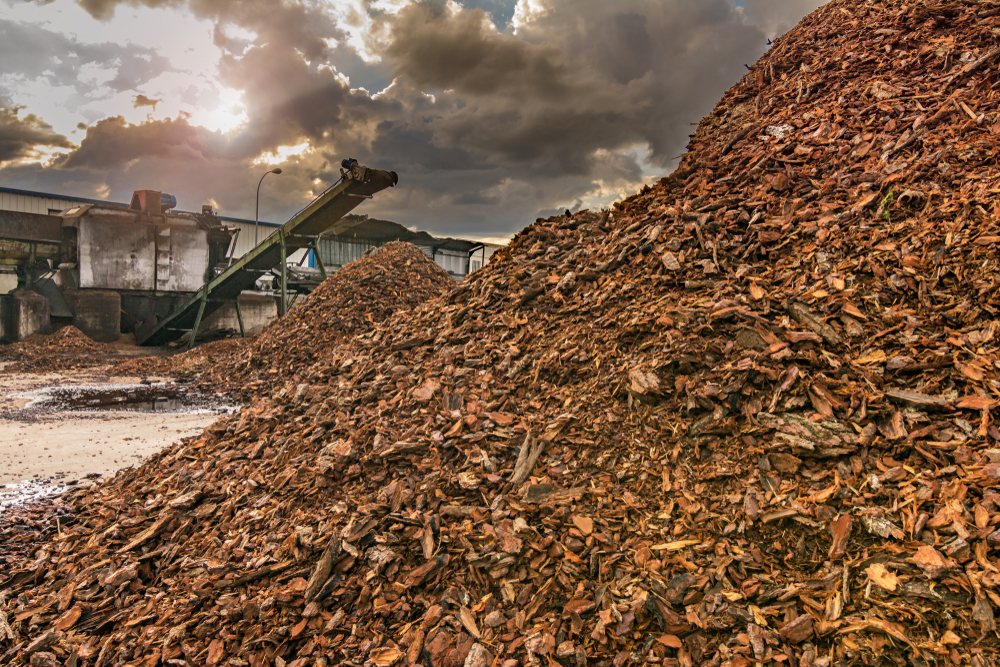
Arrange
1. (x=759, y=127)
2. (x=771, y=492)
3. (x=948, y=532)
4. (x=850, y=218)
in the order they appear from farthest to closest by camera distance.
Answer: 1. (x=759, y=127)
2. (x=850, y=218)
3. (x=771, y=492)
4. (x=948, y=532)

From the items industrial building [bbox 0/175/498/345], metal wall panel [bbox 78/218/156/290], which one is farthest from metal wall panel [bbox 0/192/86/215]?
metal wall panel [bbox 78/218/156/290]

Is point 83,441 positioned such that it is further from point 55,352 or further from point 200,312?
point 200,312

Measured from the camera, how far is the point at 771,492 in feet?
9.30

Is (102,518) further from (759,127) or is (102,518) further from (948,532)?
(759,127)

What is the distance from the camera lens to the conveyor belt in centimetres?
1409

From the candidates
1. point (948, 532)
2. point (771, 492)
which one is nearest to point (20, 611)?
point (771, 492)

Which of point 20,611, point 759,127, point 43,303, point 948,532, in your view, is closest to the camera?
point 948,532

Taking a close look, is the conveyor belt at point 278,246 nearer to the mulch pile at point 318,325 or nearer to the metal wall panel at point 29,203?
the mulch pile at point 318,325

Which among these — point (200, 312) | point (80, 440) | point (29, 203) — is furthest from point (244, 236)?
point (80, 440)

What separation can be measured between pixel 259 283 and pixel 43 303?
25.8 feet

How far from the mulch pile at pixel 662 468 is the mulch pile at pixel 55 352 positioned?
409 inches

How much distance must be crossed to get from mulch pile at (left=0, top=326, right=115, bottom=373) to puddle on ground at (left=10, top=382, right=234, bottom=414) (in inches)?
122

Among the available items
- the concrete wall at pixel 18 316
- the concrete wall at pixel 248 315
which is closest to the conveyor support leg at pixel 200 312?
the concrete wall at pixel 248 315

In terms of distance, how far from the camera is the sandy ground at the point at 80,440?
626cm
